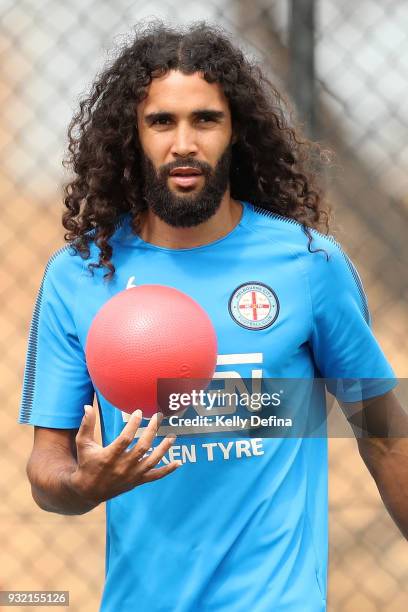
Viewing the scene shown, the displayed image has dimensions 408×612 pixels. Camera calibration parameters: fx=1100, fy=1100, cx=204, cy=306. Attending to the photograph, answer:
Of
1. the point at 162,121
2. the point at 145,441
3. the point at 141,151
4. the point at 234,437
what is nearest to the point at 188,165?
the point at 162,121

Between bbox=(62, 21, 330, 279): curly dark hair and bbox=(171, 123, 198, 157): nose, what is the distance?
19 cm

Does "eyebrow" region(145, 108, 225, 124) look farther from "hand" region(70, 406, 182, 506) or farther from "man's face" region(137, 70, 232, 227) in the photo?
"hand" region(70, 406, 182, 506)

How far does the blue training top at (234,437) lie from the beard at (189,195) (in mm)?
85

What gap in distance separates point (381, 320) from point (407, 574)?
1109 mm

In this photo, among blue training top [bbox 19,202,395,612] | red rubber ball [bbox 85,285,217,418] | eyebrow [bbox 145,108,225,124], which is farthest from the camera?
eyebrow [bbox 145,108,225,124]

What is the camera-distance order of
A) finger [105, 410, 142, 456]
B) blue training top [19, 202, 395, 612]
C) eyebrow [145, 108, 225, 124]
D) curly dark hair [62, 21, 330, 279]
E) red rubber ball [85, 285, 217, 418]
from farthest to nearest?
curly dark hair [62, 21, 330, 279] < eyebrow [145, 108, 225, 124] < blue training top [19, 202, 395, 612] < red rubber ball [85, 285, 217, 418] < finger [105, 410, 142, 456]

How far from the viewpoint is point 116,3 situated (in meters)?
4.00

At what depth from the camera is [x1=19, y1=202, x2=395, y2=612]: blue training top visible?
2.47 meters

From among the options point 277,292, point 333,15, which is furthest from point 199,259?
point 333,15

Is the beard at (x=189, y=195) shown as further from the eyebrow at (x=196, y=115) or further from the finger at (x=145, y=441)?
the finger at (x=145, y=441)

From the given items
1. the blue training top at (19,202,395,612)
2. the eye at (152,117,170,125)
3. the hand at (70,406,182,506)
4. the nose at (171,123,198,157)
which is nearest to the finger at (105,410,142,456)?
the hand at (70,406,182,506)

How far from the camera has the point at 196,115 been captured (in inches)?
103

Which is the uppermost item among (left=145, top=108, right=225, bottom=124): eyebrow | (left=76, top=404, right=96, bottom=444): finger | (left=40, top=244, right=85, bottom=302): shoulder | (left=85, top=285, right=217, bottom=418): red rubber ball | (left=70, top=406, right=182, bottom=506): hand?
(left=145, top=108, right=225, bottom=124): eyebrow

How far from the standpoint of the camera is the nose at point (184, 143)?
2.53 m
